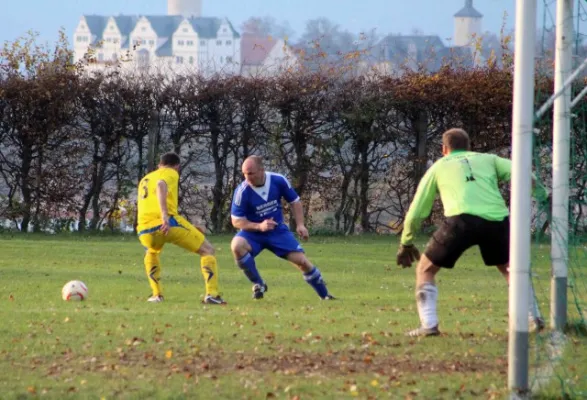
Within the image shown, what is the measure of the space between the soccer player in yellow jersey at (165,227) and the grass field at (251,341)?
312mm

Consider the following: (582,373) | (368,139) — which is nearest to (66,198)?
(368,139)

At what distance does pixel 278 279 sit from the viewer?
52.8ft

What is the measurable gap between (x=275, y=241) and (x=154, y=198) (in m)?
1.39

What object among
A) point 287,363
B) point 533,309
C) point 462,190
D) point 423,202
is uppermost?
point 462,190

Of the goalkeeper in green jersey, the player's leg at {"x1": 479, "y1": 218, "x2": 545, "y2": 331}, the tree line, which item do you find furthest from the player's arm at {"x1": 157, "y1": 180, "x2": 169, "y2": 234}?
the tree line

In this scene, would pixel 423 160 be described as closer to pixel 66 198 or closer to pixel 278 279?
pixel 66 198

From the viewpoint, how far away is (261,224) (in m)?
13.1

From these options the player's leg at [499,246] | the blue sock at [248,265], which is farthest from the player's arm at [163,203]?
the player's leg at [499,246]

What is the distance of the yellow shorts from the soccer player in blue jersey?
16.8 inches

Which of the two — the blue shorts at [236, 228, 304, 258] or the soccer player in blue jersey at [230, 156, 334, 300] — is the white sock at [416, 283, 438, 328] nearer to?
the soccer player in blue jersey at [230, 156, 334, 300]

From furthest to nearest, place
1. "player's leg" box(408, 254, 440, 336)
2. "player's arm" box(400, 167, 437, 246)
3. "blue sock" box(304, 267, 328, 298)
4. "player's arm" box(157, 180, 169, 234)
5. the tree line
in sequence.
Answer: the tree line
"blue sock" box(304, 267, 328, 298)
"player's arm" box(157, 180, 169, 234)
"player's leg" box(408, 254, 440, 336)
"player's arm" box(400, 167, 437, 246)

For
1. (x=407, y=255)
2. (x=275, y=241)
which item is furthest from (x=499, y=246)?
(x=275, y=241)

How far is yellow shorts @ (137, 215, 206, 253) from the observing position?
42.8 ft

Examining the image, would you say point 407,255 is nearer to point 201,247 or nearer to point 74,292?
point 201,247
